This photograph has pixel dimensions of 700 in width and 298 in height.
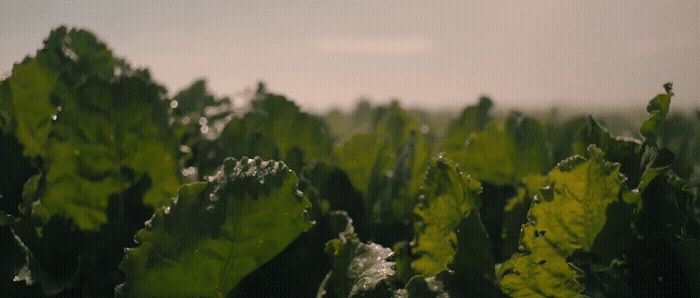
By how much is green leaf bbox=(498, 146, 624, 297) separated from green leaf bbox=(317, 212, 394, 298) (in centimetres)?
27

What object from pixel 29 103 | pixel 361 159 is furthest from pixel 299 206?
pixel 29 103

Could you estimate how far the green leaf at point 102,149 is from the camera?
1.64 meters

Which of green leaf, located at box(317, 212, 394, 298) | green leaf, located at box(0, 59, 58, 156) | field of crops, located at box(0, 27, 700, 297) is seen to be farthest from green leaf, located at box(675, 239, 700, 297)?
green leaf, located at box(0, 59, 58, 156)

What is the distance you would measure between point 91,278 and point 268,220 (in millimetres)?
626

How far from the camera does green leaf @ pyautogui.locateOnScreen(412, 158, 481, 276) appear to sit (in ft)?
4.50

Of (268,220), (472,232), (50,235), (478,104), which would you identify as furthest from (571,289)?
(478,104)

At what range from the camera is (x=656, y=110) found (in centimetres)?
143

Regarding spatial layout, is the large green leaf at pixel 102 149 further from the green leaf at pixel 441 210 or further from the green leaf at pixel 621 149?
the green leaf at pixel 621 149

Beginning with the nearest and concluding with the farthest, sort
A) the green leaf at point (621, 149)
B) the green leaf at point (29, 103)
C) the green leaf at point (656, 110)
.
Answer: the green leaf at point (656, 110), the green leaf at point (621, 149), the green leaf at point (29, 103)

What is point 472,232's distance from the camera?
4.54ft

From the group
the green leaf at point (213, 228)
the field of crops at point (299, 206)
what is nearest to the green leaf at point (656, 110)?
the field of crops at point (299, 206)

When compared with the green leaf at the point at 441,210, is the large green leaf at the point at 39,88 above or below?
above

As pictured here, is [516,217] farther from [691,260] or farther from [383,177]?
[383,177]

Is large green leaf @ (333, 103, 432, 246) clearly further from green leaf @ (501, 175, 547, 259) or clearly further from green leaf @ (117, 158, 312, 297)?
green leaf @ (117, 158, 312, 297)
